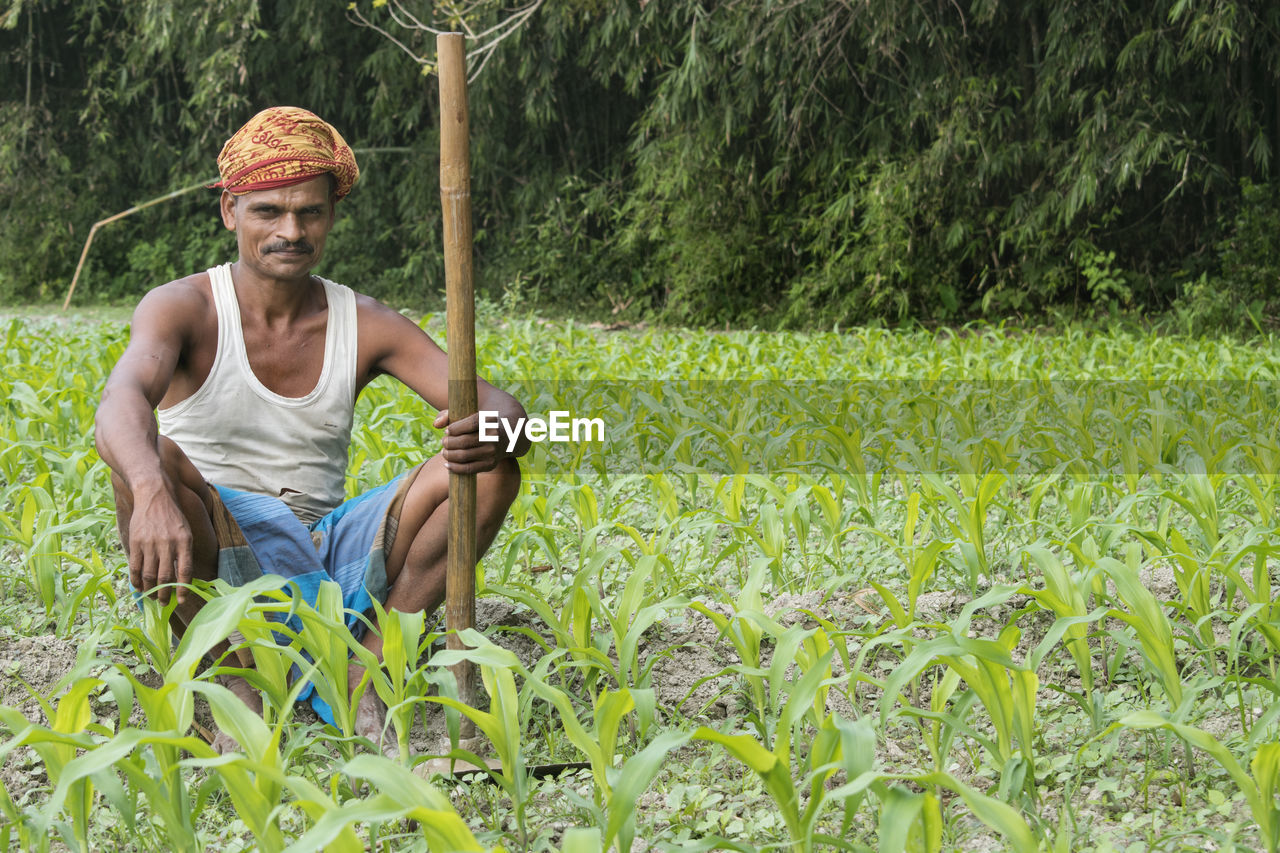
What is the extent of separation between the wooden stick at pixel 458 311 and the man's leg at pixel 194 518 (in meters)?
0.42

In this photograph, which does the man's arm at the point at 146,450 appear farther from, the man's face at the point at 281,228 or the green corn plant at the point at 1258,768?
the green corn plant at the point at 1258,768

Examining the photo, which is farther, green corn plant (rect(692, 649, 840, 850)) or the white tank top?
the white tank top

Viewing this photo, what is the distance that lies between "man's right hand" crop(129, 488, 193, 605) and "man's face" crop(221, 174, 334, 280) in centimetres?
55

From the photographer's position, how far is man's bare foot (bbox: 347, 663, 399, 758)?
1.93 m

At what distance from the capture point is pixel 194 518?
6.26 ft

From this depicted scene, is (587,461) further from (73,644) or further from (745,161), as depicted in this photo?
(745,161)

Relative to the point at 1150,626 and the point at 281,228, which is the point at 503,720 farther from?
the point at 281,228

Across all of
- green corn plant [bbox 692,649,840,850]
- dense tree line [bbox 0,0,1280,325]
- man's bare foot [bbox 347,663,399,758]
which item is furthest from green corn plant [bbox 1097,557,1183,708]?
dense tree line [bbox 0,0,1280,325]

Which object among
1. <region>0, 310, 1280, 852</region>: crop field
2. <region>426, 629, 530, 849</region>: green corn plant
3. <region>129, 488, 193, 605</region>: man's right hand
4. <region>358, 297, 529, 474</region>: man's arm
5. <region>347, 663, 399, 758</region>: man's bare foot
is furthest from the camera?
<region>358, 297, 529, 474</region>: man's arm

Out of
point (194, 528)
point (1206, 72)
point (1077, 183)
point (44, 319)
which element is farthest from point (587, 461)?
point (44, 319)

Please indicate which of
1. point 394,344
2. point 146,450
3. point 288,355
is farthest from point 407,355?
point 146,450

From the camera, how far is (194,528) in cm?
191

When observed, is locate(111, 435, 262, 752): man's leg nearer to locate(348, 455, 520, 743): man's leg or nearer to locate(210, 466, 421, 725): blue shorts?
locate(210, 466, 421, 725): blue shorts

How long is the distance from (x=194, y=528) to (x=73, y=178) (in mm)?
11769
